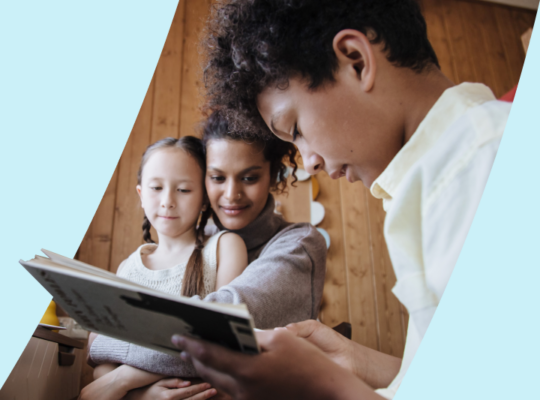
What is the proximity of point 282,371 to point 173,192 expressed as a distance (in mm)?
265

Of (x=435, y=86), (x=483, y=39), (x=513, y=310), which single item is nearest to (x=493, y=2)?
(x=483, y=39)

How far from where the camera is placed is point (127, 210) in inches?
22.5

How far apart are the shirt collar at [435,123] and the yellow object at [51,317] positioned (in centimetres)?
47

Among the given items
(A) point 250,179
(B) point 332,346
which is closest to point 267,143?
(A) point 250,179

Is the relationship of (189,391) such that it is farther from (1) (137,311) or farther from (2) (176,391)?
(1) (137,311)

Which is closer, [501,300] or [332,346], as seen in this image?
[501,300]

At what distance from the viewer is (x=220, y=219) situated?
52cm

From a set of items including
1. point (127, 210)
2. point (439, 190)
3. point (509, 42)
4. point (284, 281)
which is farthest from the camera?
point (127, 210)

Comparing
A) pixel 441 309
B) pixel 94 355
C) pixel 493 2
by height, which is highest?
pixel 493 2

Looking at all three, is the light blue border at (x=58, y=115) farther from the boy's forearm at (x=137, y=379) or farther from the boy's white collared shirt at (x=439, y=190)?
the boy's white collared shirt at (x=439, y=190)

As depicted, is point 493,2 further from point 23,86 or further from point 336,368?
→ point 23,86

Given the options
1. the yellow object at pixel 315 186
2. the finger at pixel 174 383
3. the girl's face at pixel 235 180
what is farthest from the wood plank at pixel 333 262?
the finger at pixel 174 383

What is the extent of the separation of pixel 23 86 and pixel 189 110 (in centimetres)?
22

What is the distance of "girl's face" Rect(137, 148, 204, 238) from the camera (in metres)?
0.48
